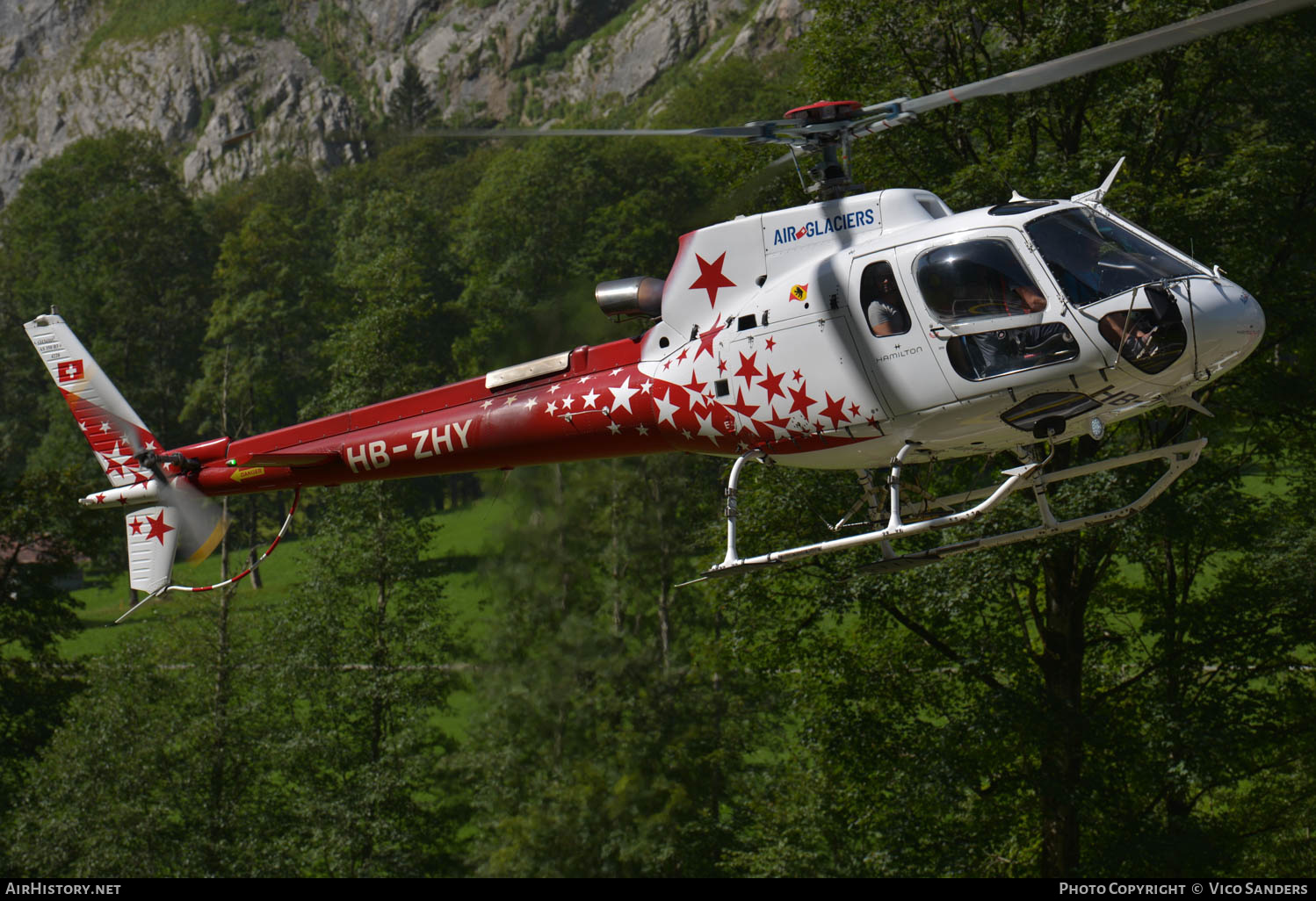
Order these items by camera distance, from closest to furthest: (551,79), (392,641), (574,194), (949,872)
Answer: (949,872) → (392,641) → (574,194) → (551,79)

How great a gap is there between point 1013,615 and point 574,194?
3896 centimetres

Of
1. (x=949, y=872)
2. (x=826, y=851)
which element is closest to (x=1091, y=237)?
(x=949, y=872)

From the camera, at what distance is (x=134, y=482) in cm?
1359

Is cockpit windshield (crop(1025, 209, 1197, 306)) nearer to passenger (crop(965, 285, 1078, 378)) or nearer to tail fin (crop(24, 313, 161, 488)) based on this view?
passenger (crop(965, 285, 1078, 378))

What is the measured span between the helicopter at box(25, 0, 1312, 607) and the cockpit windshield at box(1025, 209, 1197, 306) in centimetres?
1

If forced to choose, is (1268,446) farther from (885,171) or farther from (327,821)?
(327,821)

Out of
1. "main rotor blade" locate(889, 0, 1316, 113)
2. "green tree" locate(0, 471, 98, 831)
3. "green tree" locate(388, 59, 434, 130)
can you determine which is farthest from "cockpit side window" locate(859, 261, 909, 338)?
"green tree" locate(388, 59, 434, 130)

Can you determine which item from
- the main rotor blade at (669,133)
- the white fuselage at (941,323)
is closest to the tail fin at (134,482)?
the main rotor blade at (669,133)

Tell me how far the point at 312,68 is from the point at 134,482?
130012mm

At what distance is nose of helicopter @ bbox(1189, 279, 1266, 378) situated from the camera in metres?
8.58

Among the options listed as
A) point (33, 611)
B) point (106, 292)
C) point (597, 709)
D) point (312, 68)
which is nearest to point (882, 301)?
point (597, 709)

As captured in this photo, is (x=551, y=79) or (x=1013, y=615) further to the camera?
(x=551, y=79)

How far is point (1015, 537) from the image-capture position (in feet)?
31.2

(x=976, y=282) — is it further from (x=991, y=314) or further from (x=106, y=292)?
(x=106, y=292)
